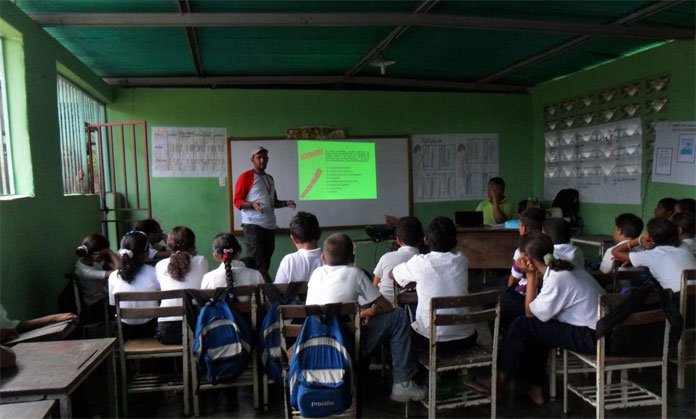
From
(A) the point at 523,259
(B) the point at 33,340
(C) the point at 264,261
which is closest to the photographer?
(B) the point at 33,340

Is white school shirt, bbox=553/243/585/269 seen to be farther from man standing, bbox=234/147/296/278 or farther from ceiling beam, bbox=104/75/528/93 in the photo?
ceiling beam, bbox=104/75/528/93

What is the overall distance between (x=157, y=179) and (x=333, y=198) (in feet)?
6.92

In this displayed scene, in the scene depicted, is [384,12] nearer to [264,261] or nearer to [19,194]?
[264,261]

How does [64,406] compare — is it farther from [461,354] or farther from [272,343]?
[461,354]

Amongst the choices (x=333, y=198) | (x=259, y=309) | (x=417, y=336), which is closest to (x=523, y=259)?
(x=417, y=336)

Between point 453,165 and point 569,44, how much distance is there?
2.20m

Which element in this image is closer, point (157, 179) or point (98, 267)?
point (98, 267)

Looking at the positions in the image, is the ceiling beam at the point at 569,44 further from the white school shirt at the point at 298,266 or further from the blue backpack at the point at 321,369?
the blue backpack at the point at 321,369

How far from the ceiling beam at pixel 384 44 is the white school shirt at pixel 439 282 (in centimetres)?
209

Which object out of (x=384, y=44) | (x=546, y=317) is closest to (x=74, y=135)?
(x=384, y=44)

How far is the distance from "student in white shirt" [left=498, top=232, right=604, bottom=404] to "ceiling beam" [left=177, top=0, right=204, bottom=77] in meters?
2.85

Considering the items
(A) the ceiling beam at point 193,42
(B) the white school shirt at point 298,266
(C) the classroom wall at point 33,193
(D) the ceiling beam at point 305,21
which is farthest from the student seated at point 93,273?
(A) the ceiling beam at point 193,42

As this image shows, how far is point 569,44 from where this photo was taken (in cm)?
493

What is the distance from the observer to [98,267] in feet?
11.6
